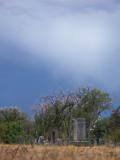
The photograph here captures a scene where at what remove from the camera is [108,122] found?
287 ft

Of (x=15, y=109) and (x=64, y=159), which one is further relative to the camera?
(x=15, y=109)

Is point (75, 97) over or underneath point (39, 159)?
over

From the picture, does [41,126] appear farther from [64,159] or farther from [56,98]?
[64,159]

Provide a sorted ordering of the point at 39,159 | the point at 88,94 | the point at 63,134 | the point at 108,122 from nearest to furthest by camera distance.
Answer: the point at 39,159
the point at 63,134
the point at 108,122
the point at 88,94

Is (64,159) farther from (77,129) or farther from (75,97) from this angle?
(75,97)

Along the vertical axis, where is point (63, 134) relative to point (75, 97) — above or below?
below

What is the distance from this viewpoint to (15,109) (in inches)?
4171

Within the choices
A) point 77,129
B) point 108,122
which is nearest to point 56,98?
point 108,122

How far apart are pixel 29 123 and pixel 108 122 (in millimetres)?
18543

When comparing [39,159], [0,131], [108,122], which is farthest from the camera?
[108,122]

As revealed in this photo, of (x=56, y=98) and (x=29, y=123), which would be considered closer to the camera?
(x=56, y=98)

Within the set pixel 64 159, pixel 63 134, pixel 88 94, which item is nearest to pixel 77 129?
pixel 63 134

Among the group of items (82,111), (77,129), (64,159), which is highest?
(82,111)

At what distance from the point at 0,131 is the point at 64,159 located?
52.3 m
